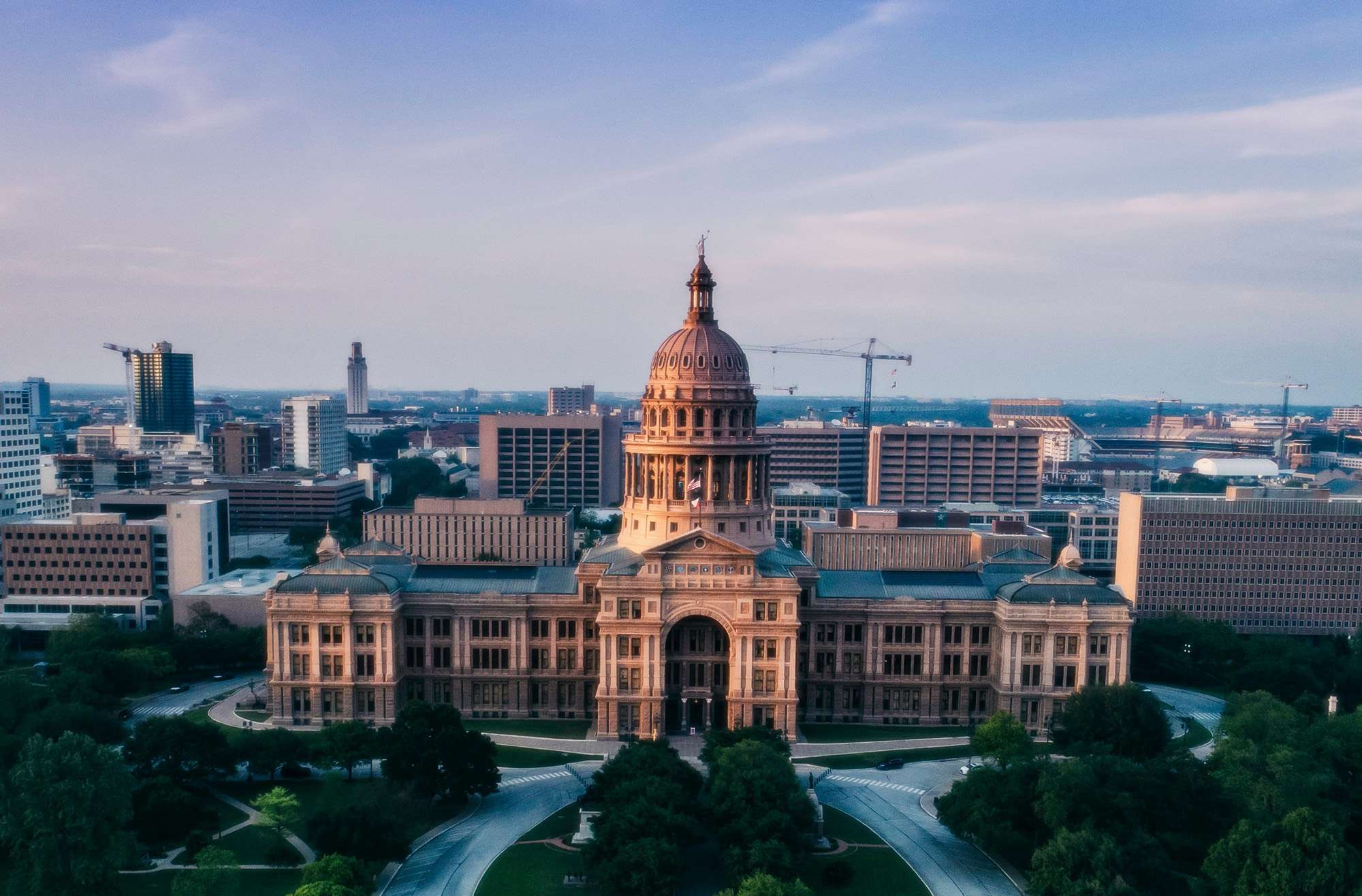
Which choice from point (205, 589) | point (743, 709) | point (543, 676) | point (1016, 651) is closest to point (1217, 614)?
point (1016, 651)

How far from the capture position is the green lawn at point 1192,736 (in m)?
120

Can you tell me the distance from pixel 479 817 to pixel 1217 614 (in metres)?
134

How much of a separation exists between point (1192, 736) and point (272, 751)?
102 meters

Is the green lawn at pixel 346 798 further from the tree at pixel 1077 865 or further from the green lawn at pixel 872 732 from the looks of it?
the tree at pixel 1077 865

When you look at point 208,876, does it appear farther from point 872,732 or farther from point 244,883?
point 872,732

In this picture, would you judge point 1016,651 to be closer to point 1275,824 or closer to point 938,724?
point 938,724

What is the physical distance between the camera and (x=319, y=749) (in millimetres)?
103250

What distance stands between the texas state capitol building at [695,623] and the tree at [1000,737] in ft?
64.8

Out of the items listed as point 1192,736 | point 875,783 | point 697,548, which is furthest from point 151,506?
point 1192,736

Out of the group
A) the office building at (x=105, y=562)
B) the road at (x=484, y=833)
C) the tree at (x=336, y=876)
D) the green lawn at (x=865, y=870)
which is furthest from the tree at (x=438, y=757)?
the office building at (x=105, y=562)

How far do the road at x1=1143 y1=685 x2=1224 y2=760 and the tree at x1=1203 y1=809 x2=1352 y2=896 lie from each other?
46818mm

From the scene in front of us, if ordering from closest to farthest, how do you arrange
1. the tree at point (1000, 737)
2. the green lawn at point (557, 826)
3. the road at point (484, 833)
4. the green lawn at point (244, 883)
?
the green lawn at point (244, 883) → the road at point (484, 833) → the green lawn at point (557, 826) → the tree at point (1000, 737)

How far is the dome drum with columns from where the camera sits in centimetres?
13362

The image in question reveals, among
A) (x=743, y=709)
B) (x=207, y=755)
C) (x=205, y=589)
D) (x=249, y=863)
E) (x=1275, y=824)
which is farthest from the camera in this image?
(x=205, y=589)
